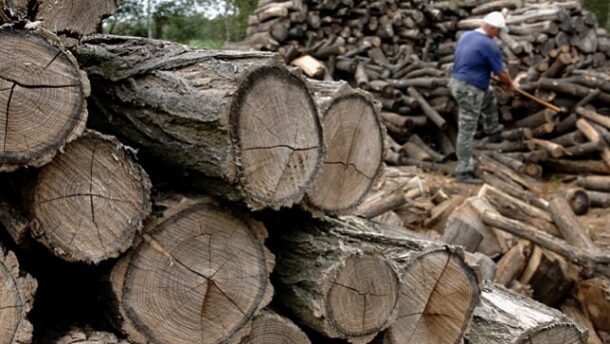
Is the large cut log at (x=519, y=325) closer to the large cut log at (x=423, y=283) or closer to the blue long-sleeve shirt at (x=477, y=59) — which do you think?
the large cut log at (x=423, y=283)

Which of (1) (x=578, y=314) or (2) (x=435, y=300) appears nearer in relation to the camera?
(2) (x=435, y=300)

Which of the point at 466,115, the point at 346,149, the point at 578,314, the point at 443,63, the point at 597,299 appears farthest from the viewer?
the point at 443,63

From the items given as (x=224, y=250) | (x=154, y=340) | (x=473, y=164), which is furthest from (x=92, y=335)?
(x=473, y=164)

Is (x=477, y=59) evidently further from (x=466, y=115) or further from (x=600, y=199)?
(x=600, y=199)

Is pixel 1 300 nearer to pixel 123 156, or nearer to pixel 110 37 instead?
pixel 123 156

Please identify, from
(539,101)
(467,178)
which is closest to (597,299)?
(467,178)

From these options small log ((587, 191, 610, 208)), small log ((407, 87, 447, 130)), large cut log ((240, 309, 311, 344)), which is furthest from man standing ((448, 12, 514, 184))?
large cut log ((240, 309, 311, 344))

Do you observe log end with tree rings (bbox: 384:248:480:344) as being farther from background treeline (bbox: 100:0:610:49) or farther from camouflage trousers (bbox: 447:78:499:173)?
background treeline (bbox: 100:0:610:49)

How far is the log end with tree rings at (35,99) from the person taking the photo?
2.29 meters

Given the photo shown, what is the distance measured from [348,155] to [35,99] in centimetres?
137

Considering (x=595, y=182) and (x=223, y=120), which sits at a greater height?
(x=223, y=120)

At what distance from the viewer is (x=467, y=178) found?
916 cm

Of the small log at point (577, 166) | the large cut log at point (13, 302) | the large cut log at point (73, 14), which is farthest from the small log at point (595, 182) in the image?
the large cut log at point (13, 302)

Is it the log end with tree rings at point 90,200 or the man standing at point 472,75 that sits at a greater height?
the log end with tree rings at point 90,200
